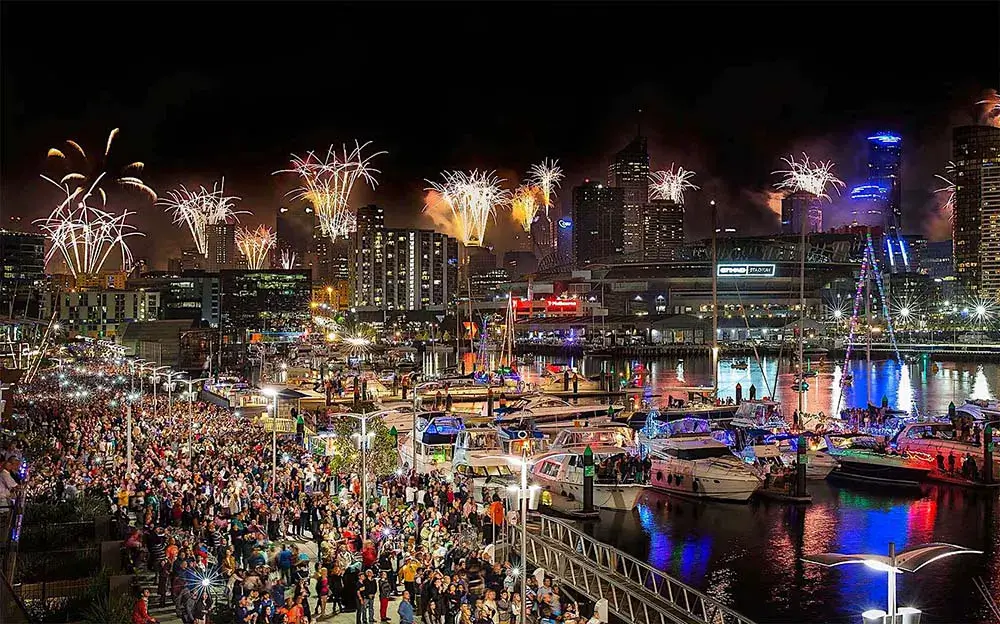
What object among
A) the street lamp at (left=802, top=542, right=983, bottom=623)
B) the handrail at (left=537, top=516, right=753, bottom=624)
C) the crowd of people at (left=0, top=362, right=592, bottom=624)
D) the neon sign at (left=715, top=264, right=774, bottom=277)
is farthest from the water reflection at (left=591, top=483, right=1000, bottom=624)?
the neon sign at (left=715, top=264, right=774, bottom=277)

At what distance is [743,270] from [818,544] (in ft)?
446

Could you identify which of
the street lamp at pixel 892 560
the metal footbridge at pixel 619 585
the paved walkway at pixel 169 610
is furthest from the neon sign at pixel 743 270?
the paved walkway at pixel 169 610

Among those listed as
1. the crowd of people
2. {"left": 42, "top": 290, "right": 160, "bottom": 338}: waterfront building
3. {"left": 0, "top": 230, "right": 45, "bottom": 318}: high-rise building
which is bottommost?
the crowd of people

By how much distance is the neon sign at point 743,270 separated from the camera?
506ft

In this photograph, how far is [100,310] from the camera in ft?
340

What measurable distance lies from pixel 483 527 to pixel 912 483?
17.4 metres

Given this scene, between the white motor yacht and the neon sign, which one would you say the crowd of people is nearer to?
the white motor yacht

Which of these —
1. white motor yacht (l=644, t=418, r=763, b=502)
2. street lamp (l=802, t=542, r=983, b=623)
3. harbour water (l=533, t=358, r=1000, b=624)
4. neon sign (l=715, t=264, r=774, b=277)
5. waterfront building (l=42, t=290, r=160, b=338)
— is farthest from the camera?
neon sign (l=715, t=264, r=774, b=277)

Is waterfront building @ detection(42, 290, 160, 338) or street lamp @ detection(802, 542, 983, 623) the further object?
waterfront building @ detection(42, 290, 160, 338)

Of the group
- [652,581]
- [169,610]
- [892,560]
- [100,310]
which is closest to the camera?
[892,560]

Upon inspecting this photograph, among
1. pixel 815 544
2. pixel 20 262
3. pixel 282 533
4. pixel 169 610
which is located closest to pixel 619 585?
pixel 282 533

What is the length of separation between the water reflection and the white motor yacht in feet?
1.57

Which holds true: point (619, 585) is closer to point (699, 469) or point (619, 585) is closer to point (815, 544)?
point (815, 544)

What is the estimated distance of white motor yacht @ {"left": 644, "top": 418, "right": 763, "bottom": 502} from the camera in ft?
89.0
